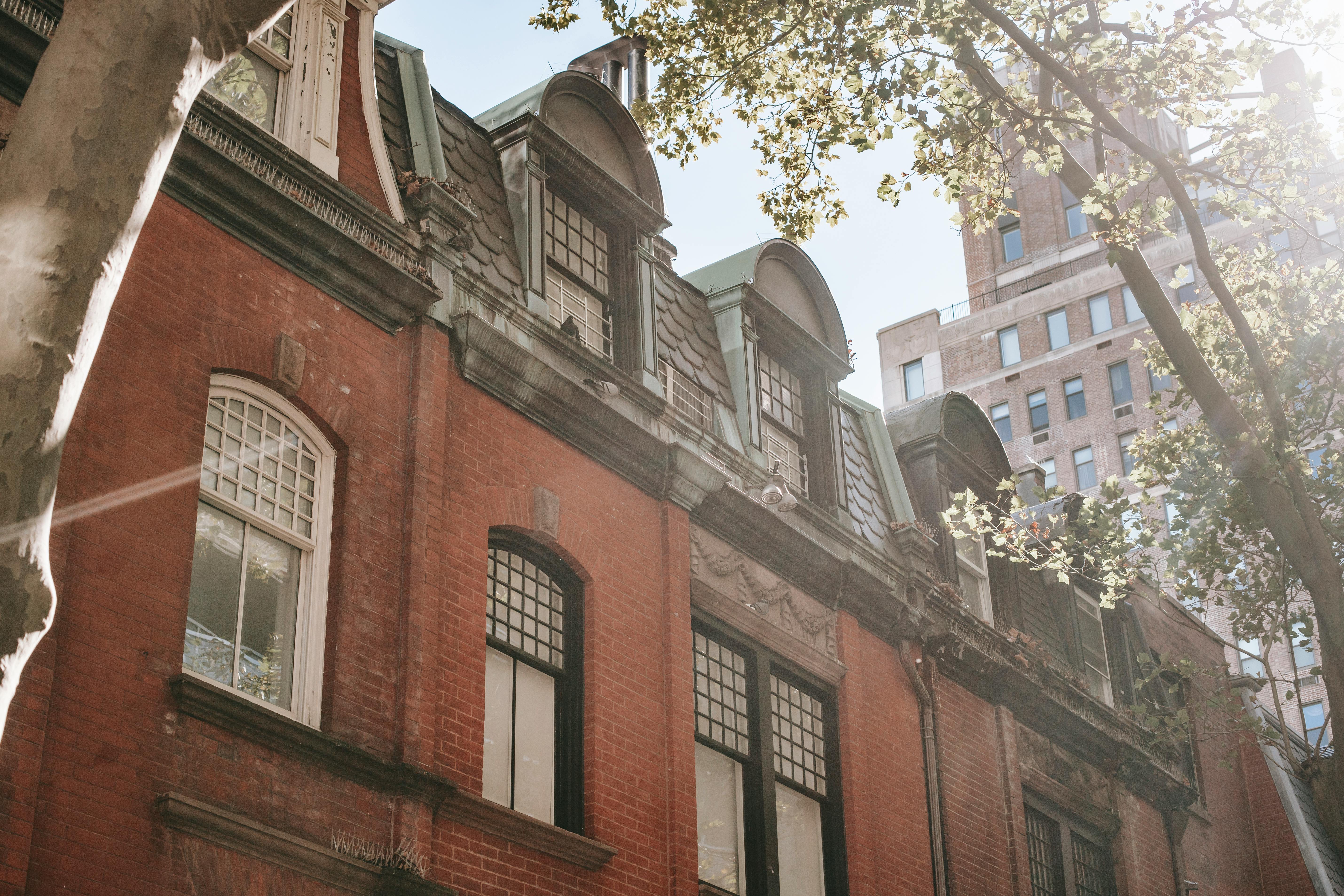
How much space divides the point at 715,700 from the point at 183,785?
22.7 feet

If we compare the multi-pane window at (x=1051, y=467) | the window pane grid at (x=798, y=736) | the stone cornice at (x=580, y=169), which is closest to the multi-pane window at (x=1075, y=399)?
the multi-pane window at (x=1051, y=467)

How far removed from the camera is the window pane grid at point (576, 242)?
16.0 m

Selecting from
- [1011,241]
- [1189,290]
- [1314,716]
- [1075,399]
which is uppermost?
[1011,241]

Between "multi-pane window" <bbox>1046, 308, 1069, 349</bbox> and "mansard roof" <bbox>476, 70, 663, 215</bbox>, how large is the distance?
47.6 meters

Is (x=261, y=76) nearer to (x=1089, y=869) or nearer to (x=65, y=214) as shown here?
(x=65, y=214)

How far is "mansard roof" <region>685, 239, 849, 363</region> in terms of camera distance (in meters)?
18.9

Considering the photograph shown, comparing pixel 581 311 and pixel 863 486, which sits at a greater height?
pixel 863 486

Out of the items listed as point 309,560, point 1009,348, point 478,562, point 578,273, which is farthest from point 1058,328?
point 309,560

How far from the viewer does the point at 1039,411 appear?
6244 cm

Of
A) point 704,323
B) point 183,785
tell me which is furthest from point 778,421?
point 183,785

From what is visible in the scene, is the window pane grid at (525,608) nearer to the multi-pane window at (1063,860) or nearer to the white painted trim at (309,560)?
the white painted trim at (309,560)

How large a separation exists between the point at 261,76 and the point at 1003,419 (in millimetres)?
52620

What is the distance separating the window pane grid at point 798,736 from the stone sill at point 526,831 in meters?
3.60

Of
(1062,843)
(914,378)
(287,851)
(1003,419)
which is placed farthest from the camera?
(914,378)
